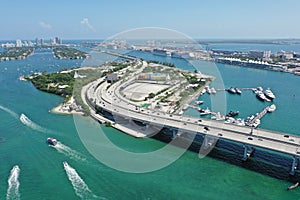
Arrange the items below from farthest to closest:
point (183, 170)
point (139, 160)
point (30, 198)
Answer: point (139, 160), point (183, 170), point (30, 198)

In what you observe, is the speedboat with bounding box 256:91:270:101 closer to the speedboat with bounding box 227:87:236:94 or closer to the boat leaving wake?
the speedboat with bounding box 227:87:236:94

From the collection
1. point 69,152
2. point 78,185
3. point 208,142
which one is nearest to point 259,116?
point 208,142

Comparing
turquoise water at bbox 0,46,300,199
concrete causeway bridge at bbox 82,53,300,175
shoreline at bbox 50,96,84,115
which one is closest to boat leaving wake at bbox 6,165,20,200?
turquoise water at bbox 0,46,300,199

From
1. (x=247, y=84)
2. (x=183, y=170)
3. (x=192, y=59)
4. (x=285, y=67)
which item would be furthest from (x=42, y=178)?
(x=192, y=59)

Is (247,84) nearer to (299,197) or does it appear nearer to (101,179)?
(299,197)

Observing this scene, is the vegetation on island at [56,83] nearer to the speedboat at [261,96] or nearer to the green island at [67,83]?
the green island at [67,83]

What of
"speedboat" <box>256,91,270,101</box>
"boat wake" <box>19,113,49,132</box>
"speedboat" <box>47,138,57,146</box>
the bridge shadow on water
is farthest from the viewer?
"speedboat" <box>256,91,270,101</box>
